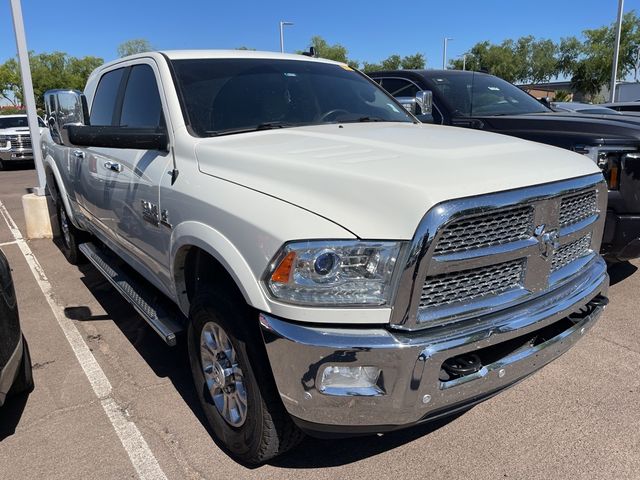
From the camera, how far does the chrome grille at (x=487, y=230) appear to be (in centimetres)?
210

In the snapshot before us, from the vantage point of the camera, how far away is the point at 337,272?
2084mm

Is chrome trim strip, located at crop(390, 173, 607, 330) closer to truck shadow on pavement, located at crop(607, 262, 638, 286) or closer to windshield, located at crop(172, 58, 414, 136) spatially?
windshield, located at crop(172, 58, 414, 136)

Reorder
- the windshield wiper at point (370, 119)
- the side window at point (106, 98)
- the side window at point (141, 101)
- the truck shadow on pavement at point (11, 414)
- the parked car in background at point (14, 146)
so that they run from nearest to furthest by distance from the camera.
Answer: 1. the truck shadow on pavement at point (11, 414)
2. the side window at point (141, 101)
3. the windshield wiper at point (370, 119)
4. the side window at point (106, 98)
5. the parked car in background at point (14, 146)

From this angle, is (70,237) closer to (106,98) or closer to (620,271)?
(106,98)

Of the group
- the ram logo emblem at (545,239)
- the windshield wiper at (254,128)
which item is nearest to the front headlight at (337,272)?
the ram logo emblem at (545,239)

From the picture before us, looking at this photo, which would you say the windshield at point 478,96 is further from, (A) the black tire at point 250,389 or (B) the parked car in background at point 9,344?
(B) the parked car in background at point 9,344

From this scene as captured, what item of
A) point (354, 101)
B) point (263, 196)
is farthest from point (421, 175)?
point (354, 101)

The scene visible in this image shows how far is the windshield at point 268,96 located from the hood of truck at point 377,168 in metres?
0.23

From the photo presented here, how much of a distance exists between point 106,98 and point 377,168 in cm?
316

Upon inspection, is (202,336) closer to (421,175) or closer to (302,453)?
(302,453)

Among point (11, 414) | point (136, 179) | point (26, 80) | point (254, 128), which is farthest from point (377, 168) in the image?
point (26, 80)

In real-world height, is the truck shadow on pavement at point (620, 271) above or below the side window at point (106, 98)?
below

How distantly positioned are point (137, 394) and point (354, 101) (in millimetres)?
2391

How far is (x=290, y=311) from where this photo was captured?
82.5 inches
